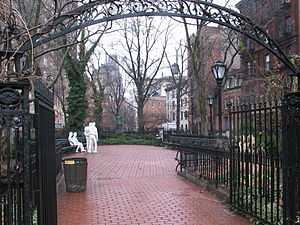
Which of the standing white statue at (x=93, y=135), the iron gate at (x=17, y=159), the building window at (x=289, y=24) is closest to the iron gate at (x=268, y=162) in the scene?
the iron gate at (x=17, y=159)

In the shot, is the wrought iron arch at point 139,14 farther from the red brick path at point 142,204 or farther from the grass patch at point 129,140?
the grass patch at point 129,140

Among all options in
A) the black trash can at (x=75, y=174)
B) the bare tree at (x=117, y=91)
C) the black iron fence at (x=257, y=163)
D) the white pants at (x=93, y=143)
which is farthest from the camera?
the bare tree at (x=117, y=91)

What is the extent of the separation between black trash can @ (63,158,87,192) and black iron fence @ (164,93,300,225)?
3.55 m

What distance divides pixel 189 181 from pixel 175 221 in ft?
18.2

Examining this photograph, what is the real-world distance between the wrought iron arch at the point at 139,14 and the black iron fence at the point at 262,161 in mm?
1001

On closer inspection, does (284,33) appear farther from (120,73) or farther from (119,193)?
(119,193)

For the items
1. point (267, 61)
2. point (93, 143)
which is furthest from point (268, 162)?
point (267, 61)

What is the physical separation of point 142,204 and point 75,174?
8.76 ft

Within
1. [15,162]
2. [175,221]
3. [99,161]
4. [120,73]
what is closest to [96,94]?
[120,73]

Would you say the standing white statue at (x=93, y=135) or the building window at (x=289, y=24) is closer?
the standing white statue at (x=93, y=135)

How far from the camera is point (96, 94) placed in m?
45.8

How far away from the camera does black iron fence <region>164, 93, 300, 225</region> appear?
583cm

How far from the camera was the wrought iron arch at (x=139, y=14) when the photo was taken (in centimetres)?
559

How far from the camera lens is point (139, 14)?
6.00 meters
